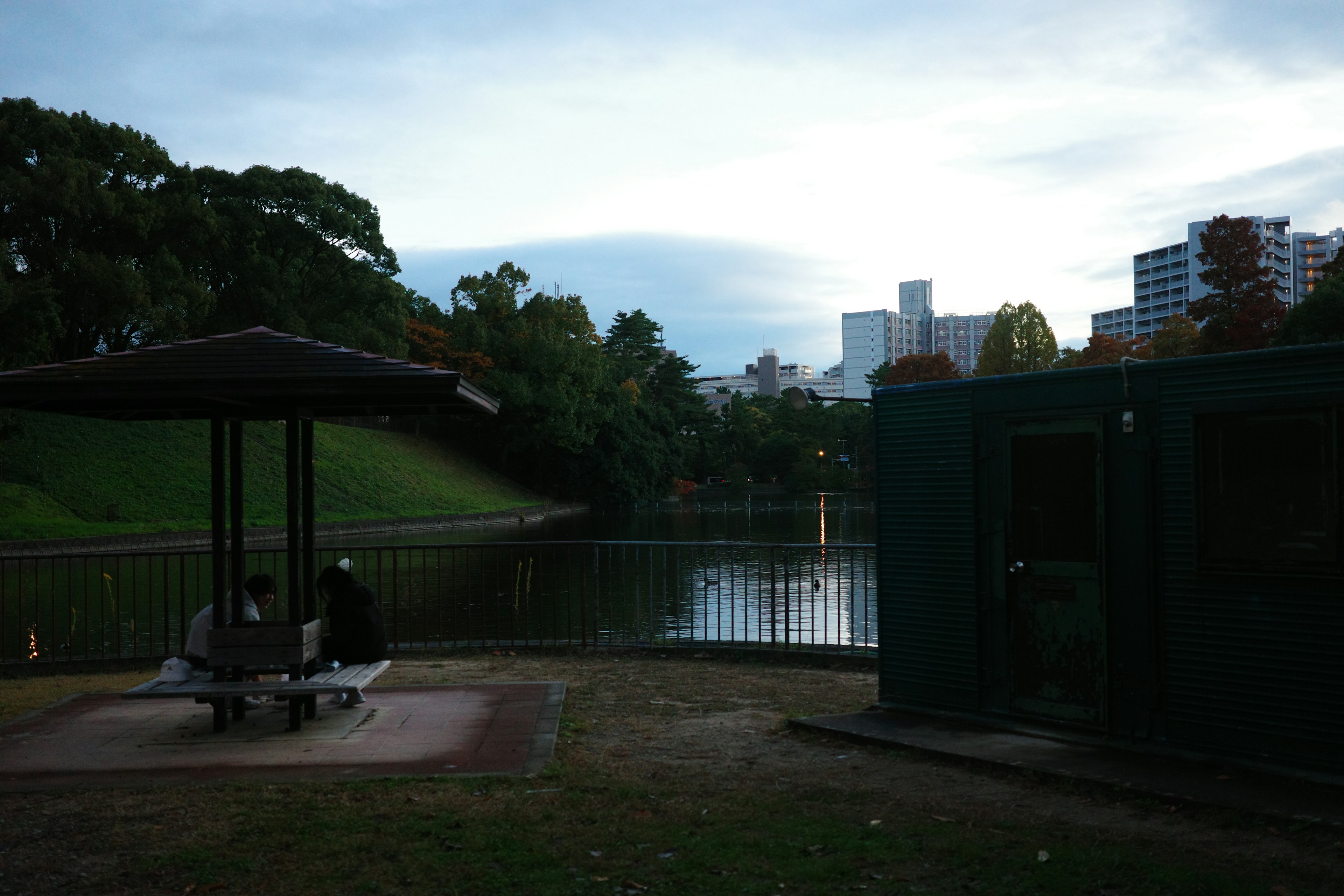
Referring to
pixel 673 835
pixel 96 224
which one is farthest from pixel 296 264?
pixel 673 835

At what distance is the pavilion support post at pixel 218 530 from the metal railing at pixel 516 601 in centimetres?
173

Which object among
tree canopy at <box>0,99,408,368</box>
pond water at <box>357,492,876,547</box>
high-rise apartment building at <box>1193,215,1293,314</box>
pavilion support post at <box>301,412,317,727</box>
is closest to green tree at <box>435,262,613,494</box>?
pond water at <box>357,492,876,547</box>

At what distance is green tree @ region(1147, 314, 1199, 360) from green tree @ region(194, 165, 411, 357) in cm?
4361

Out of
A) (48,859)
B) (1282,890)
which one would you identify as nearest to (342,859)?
(48,859)

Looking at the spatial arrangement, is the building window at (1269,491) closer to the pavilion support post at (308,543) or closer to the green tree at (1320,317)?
the pavilion support post at (308,543)

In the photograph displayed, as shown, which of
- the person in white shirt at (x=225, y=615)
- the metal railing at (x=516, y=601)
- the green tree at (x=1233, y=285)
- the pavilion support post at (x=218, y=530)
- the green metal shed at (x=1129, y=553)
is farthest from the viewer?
the green tree at (x=1233, y=285)

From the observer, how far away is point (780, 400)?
108 m

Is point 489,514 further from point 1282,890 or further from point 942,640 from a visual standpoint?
point 1282,890

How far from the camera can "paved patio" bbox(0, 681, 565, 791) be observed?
6270 mm

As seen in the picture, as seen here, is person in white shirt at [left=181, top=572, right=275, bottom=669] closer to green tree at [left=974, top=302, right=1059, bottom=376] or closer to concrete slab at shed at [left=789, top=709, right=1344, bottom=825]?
concrete slab at shed at [left=789, top=709, right=1344, bottom=825]

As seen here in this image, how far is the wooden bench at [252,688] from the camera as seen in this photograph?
22.9 feet

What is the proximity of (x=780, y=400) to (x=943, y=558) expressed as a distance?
100727 millimetres

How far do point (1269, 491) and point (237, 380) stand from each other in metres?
6.23

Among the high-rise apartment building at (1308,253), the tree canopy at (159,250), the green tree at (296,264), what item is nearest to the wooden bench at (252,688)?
the tree canopy at (159,250)
